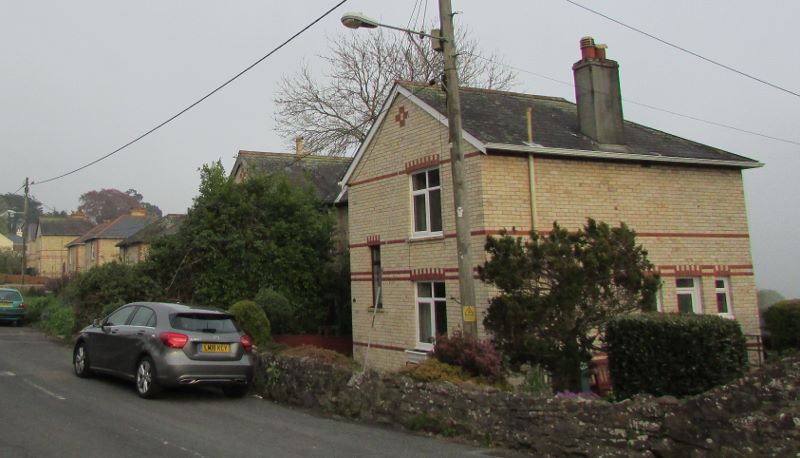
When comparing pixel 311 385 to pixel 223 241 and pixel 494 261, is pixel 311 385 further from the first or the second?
pixel 223 241

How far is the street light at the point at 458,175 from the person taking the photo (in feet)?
32.0

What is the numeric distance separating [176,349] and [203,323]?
2.27 ft

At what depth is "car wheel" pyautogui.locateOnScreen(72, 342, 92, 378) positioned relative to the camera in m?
12.2

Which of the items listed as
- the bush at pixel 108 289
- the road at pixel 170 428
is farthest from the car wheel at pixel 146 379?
the bush at pixel 108 289

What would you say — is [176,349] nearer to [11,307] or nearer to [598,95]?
[598,95]

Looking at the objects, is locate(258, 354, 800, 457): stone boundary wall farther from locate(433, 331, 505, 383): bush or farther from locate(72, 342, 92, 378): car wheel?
locate(72, 342, 92, 378): car wheel

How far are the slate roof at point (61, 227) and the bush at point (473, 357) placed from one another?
235 ft

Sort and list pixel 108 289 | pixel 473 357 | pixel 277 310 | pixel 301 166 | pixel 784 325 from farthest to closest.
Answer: pixel 301 166
pixel 108 289
pixel 277 310
pixel 784 325
pixel 473 357

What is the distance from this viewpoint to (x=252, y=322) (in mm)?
13062

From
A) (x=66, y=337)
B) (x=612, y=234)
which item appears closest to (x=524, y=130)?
(x=612, y=234)

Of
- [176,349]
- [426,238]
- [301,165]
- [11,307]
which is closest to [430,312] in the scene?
[426,238]

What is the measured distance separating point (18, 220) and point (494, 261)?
474 feet

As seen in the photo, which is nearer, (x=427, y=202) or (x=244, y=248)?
(x=427, y=202)

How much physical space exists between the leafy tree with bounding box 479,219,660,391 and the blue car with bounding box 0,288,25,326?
24054mm
